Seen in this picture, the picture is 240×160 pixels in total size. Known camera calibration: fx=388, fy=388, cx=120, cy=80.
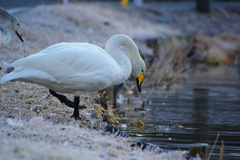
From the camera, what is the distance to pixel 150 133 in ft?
16.5

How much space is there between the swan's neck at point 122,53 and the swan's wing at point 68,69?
1.18ft

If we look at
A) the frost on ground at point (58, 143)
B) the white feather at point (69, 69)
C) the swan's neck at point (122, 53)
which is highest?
the swan's neck at point (122, 53)

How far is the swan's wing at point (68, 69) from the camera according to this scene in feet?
14.2

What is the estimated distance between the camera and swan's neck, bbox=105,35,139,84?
4.93m

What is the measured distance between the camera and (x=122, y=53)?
16.4ft

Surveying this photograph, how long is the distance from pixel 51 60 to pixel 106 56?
0.66 m

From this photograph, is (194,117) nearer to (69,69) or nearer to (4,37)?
(69,69)

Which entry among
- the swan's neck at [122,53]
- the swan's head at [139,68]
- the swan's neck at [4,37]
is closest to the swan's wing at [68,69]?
the swan's neck at [122,53]

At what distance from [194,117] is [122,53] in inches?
74.2

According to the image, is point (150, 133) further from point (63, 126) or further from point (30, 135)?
point (30, 135)

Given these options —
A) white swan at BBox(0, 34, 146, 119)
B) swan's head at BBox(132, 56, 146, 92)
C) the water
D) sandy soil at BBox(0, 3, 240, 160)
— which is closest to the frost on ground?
sandy soil at BBox(0, 3, 240, 160)

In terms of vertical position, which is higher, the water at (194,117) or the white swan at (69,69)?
the white swan at (69,69)

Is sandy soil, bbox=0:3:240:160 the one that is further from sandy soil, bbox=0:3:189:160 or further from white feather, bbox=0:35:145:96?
white feather, bbox=0:35:145:96

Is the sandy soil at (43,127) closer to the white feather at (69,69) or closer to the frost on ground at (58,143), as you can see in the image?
the frost on ground at (58,143)
